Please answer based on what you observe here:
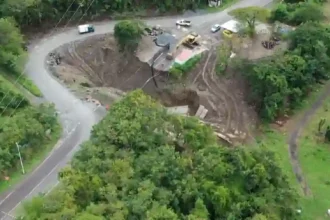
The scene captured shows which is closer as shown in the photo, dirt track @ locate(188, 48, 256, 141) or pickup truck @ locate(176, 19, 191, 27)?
dirt track @ locate(188, 48, 256, 141)

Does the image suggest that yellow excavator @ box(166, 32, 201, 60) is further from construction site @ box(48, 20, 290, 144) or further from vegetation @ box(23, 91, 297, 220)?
vegetation @ box(23, 91, 297, 220)

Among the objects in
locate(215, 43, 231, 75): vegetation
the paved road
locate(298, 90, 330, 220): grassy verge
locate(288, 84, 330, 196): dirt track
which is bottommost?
locate(298, 90, 330, 220): grassy verge

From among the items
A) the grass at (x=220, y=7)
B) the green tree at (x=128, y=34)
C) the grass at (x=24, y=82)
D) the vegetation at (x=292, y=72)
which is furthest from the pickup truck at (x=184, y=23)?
the grass at (x=24, y=82)

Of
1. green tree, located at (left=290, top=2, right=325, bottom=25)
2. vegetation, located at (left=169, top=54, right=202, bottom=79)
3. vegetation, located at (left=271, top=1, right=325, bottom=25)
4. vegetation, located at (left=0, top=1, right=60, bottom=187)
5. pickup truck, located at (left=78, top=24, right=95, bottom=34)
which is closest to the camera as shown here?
vegetation, located at (left=0, top=1, right=60, bottom=187)

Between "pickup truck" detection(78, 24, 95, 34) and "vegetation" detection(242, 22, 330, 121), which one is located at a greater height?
"pickup truck" detection(78, 24, 95, 34)

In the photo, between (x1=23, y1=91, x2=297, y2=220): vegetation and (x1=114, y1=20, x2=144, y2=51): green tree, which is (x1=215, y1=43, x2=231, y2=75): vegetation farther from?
(x1=23, y1=91, x2=297, y2=220): vegetation

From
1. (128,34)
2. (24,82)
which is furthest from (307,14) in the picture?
(24,82)

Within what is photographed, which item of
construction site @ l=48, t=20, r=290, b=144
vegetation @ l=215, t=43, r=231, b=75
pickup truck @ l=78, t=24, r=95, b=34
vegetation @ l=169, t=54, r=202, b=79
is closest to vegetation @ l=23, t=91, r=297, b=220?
construction site @ l=48, t=20, r=290, b=144

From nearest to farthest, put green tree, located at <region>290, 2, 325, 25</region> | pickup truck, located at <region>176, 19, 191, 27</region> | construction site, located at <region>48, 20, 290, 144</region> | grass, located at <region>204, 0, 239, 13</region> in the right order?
construction site, located at <region>48, 20, 290, 144</region>, green tree, located at <region>290, 2, 325, 25</region>, pickup truck, located at <region>176, 19, 191, 27</region>, grass, located at <region>204, 0, 239, 13</region>
